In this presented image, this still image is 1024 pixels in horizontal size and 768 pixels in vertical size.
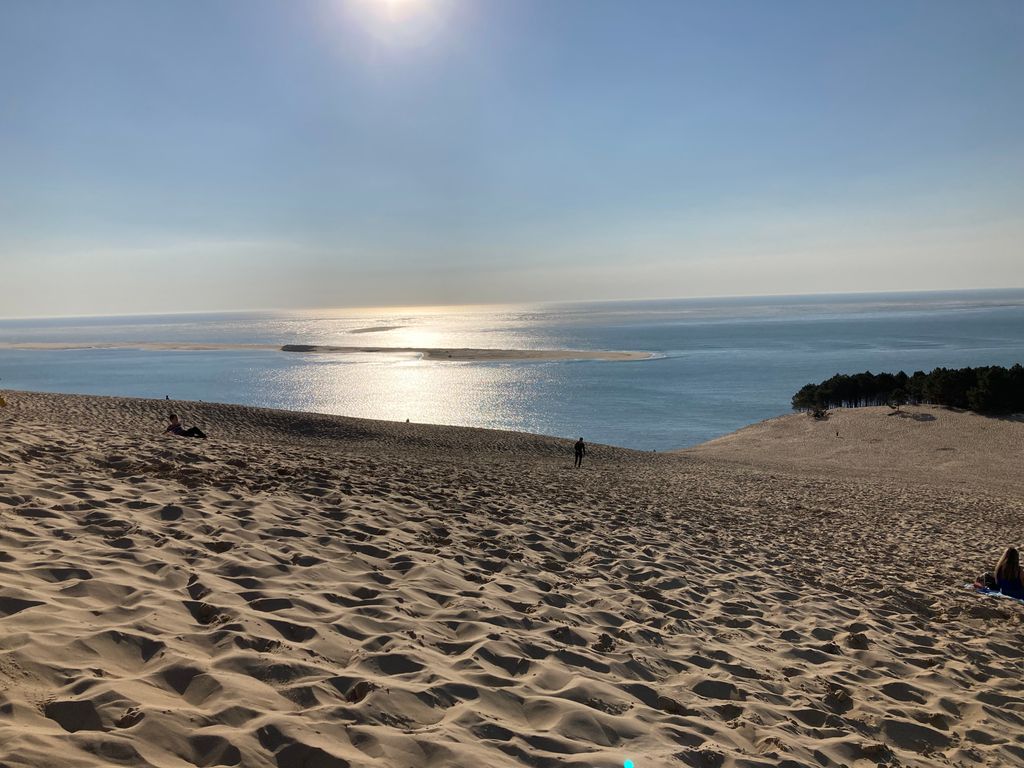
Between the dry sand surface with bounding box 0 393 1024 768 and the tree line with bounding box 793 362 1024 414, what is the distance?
32216 millimetres

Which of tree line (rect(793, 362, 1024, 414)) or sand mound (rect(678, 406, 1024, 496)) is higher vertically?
tree line (rect(793, 362, 1024, 414))

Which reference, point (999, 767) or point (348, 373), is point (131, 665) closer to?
point (999, 767)

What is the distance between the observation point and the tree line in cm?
3659

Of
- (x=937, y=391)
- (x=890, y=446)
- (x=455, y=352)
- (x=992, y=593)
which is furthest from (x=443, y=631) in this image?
(x=455, y=352)

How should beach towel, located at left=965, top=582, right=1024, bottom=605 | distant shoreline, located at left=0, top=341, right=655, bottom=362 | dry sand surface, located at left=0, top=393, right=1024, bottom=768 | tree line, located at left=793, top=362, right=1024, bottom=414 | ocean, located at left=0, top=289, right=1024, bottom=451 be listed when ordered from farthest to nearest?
1. distant shoreline, located at left=0, top=341, right=655, bottom=362
2. ocean, located at left=0, top=289, right=1024, bottom=451
3. tree line, located at left=793, top=362, right=1024, bottom=414
4. beach towel, located at left=965, top=582, right=1024, bottom=605
5. dry sand surface, located at left=0, top=393, right=1024, bottom=768

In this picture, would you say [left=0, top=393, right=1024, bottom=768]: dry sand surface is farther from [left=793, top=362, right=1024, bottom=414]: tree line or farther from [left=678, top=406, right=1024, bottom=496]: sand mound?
[left=793, top=362, right=1024, bottom=414]: tree line

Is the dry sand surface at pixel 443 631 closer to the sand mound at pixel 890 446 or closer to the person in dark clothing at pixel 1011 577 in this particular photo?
the person in dark clothing at pixel 1011 577

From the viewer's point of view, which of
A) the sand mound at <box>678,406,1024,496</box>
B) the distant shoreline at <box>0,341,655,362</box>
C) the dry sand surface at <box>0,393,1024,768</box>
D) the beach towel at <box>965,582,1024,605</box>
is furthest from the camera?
the distant shoreline at <box>0,341,655,362</box>

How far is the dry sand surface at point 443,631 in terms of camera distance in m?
3.39

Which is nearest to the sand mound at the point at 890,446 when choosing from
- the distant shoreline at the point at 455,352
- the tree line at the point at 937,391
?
the tree line at the point at 937,391

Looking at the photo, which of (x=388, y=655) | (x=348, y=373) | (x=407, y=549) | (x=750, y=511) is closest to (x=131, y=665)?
(x=388, y=655)

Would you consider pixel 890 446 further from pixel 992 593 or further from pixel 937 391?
pixel 992 593

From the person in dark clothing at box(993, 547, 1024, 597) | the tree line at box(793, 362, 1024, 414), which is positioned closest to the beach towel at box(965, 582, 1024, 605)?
the person in dark clothing at box(993, 547, 1024, 597)

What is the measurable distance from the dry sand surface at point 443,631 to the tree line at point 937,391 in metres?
32.2
